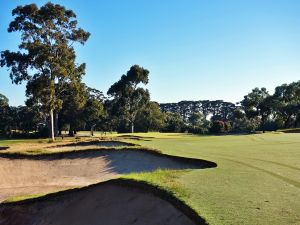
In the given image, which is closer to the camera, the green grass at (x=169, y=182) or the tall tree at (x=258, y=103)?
the green grass at (x=169, y=182)

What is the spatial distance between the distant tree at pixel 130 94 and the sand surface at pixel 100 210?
69892 mm

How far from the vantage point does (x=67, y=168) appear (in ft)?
89.4

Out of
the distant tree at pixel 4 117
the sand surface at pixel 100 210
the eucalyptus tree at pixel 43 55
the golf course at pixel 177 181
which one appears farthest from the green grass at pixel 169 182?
the distant tree at pixel 4 117

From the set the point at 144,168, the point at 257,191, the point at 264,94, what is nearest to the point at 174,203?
the point at 257,191

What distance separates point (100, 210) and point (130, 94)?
256ft

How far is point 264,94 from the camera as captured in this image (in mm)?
95625

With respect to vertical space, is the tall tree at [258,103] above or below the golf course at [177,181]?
above

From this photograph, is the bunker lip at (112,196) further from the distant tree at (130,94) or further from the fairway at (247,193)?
the distant tree at (130,94)

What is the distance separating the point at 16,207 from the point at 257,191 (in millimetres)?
11107

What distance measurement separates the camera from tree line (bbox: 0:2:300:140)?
4916 cm

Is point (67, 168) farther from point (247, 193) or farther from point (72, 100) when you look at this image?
point (72, 100)

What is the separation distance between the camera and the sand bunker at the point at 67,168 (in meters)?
24.8

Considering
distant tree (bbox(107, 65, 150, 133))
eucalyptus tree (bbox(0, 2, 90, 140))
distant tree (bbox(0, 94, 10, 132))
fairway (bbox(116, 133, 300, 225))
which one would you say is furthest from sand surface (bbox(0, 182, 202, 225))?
distant tree (bbox(0, 94, 10, 132))

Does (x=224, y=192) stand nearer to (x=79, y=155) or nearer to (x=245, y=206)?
(x=245, y=206)
